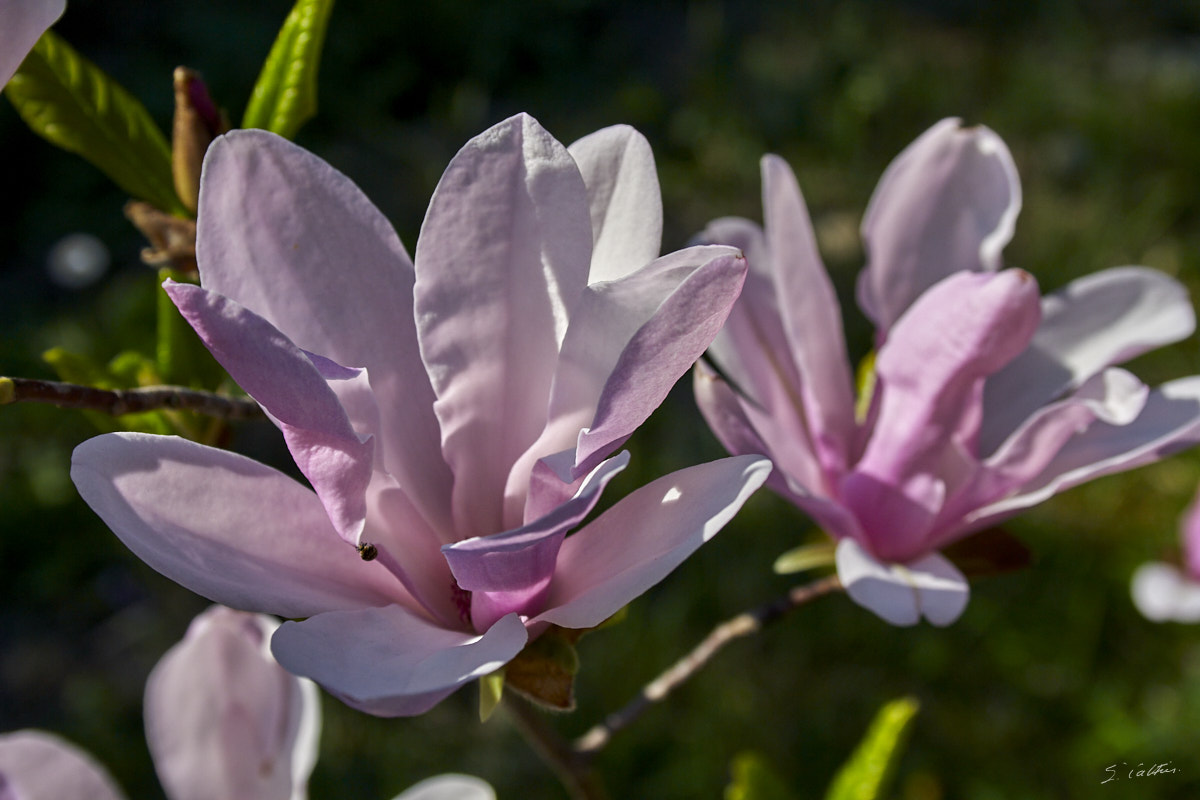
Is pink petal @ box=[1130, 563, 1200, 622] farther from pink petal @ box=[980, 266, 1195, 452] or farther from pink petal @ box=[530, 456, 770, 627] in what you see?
pink petal @ box=[530, 456, 770, 627]

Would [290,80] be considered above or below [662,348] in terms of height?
above

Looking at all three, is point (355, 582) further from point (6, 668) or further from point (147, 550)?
point (6, 668)

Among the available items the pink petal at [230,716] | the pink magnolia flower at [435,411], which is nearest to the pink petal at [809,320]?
the pink magnolia flower at [435,411]

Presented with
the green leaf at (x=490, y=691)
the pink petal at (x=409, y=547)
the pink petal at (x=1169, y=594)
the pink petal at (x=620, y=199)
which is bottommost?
the pink petal at (x=1169, y=594)

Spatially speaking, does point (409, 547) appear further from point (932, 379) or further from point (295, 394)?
point (932, 379)

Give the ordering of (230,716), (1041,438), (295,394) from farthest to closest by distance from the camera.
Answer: (230,716) → (1041,438) → (295,394)

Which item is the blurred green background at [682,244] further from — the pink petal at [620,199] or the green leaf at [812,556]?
the pink petal at [620,199]

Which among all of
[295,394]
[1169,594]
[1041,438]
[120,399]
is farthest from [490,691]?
[1169,594]
